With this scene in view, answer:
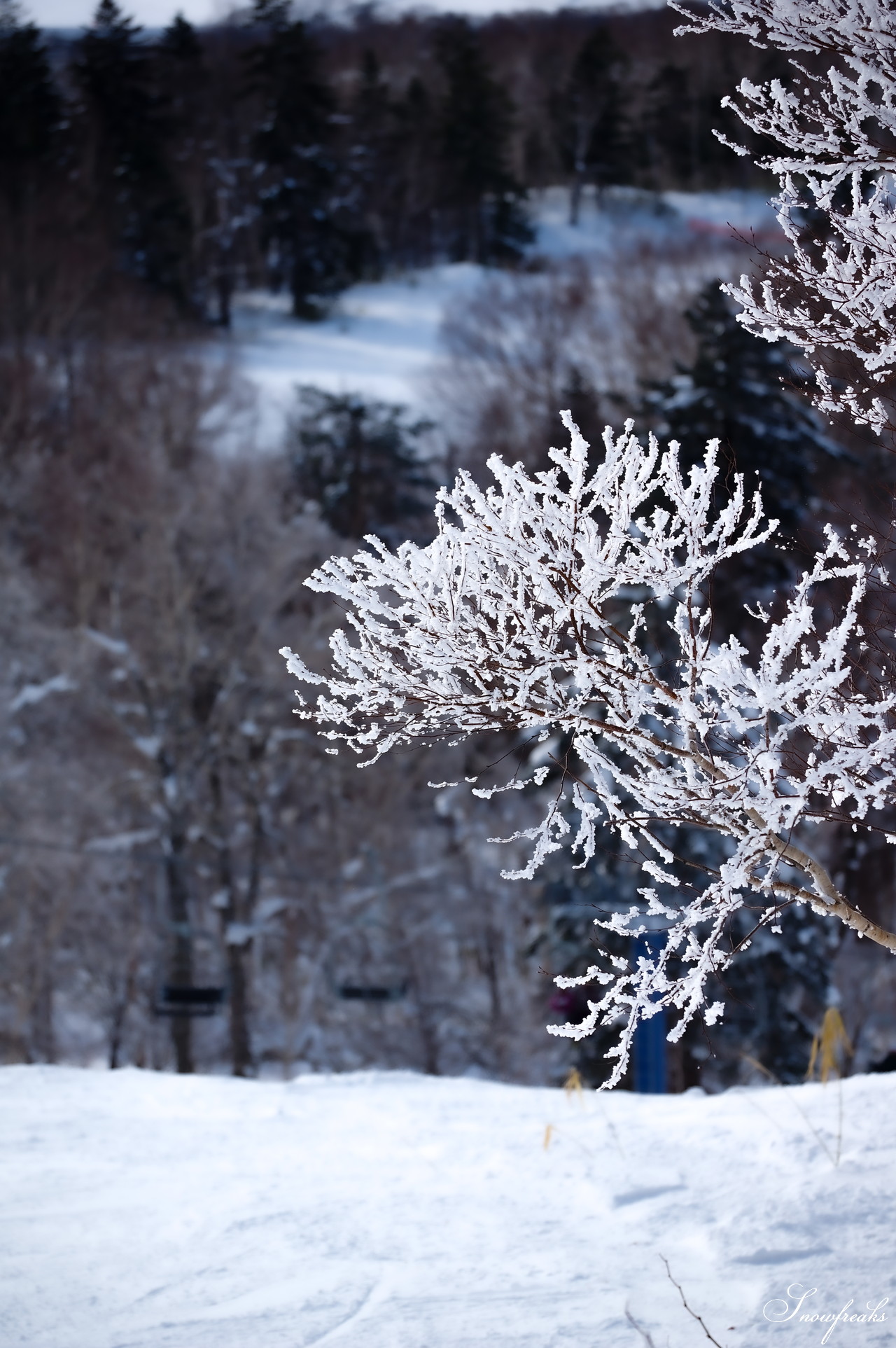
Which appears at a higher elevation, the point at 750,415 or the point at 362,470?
the point at 750,415

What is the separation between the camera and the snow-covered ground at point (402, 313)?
35.9 metres

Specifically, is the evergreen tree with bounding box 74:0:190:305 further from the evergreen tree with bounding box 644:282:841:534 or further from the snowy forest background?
the evergreen tree with bounding box 644:282:841:534

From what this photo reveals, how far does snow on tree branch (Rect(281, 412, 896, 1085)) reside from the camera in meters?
3.10

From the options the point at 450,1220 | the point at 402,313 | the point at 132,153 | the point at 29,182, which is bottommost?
the point at 450,1220

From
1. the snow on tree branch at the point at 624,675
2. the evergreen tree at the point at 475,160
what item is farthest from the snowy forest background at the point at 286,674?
the evergreen tree at the point at 475,160

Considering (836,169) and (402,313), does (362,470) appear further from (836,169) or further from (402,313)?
(836,169)

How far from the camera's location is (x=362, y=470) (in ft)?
87.8

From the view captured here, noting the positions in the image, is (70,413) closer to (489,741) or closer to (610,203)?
(489,741)

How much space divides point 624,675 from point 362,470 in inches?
947

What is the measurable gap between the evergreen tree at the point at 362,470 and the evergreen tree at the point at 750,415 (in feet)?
36.3

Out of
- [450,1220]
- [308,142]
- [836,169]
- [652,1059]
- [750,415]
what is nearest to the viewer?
[836,169]

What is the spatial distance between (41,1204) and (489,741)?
18157mm

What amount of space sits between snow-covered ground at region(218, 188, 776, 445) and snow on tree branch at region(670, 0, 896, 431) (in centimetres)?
2898

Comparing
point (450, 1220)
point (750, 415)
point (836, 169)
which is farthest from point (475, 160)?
point (450, 1220)
